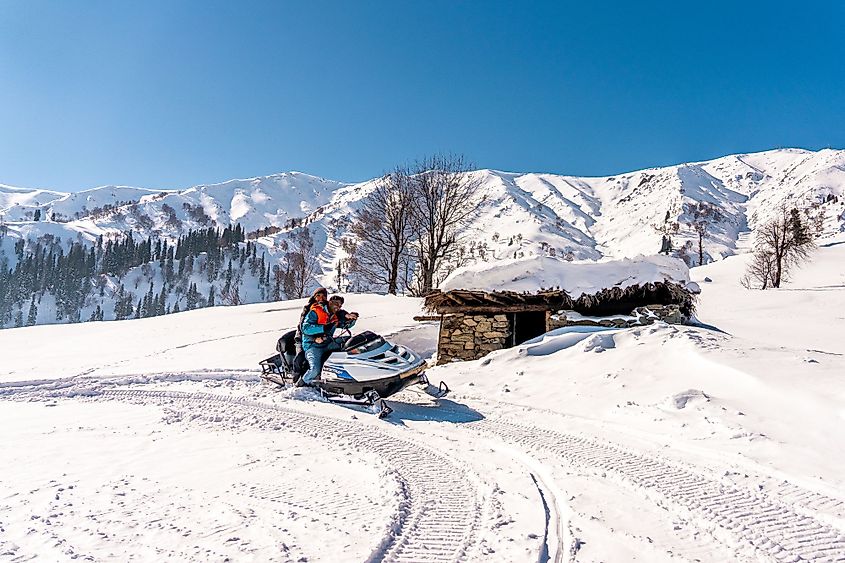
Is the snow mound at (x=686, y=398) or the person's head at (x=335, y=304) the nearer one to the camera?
the snow mound at (x=686, y=398)

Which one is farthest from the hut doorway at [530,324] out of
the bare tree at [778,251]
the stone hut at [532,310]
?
the bare tree at [778,251]

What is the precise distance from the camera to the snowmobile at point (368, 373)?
265 inches

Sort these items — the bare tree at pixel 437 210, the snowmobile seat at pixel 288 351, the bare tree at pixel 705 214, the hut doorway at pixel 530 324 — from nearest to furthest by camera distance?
the snowmobile seat at pixel 288 351 < the hut doorway at pixel 530 324 < the bare tree at pixel 437 210 < the bare tree at pixel 705 214

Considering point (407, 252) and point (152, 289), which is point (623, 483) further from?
point (152, 289)

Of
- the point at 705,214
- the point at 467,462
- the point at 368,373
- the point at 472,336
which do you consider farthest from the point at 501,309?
the point at 705,214

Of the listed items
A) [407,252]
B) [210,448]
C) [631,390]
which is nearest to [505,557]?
[210,448]

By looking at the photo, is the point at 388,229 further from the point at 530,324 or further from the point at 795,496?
the point at 795,496

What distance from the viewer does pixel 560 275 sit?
11289mm

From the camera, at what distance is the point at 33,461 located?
4.34 m

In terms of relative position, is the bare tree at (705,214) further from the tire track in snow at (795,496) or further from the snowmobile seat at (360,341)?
the tire track in snow at (795,496)

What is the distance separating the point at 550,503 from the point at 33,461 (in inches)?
178

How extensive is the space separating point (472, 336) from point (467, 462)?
6831 mm

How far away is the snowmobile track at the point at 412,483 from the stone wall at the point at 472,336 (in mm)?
5537

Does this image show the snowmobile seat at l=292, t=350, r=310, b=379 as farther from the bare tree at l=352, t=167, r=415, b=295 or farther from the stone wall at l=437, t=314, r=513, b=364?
the bare tree at l=352, t=167, r=415, b=295
